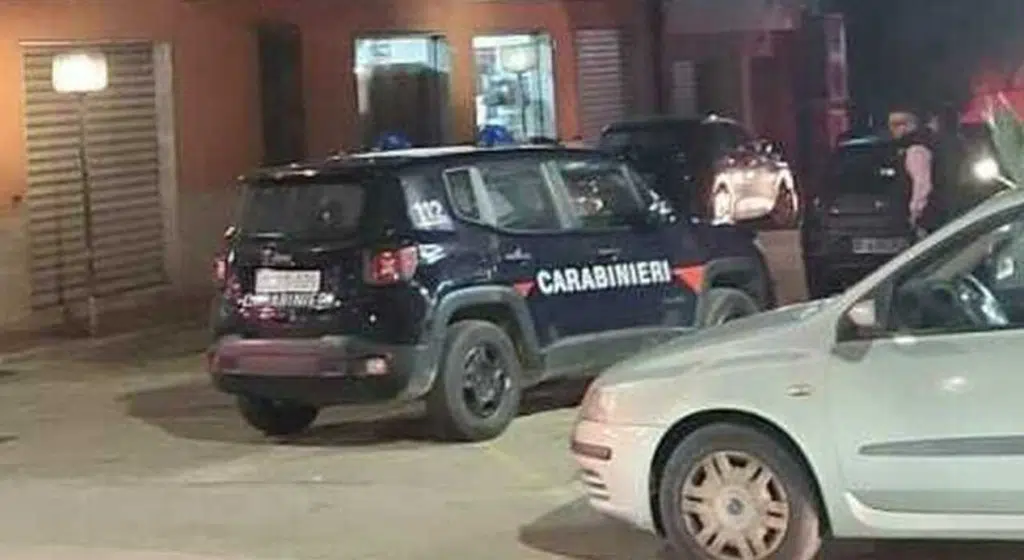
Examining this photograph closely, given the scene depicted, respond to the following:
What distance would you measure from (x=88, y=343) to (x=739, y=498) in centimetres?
1178

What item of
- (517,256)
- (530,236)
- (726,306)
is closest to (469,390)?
(517,256)

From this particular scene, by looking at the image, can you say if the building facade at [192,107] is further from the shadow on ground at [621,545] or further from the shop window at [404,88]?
the shadow on ground at [621,545]

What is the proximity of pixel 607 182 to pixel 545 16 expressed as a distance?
17.2 metres

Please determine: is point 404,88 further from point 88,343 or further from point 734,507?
point 734,507

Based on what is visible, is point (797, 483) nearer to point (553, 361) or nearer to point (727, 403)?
point (727, 403)

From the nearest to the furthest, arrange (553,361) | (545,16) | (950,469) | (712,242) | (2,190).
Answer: (950,469) → (553,361) → (712,242) → (2,190) → (545,16)

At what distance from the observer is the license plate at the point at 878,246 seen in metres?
16.7

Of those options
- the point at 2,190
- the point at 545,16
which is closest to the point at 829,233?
the point at 2,190

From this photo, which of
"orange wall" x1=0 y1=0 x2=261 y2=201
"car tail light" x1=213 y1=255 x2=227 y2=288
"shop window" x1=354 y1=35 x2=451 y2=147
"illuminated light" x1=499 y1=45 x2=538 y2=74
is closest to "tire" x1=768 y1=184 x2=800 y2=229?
"shop window" x1=354 y1=35 x2=451 y2=147

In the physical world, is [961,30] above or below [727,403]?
above

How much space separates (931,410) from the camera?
24.6ft

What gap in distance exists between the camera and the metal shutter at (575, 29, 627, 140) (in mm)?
30781

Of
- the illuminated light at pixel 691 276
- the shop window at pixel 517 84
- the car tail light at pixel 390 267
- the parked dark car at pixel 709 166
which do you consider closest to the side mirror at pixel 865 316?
the car tail light at pixel 390 267

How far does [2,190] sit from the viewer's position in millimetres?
20000
